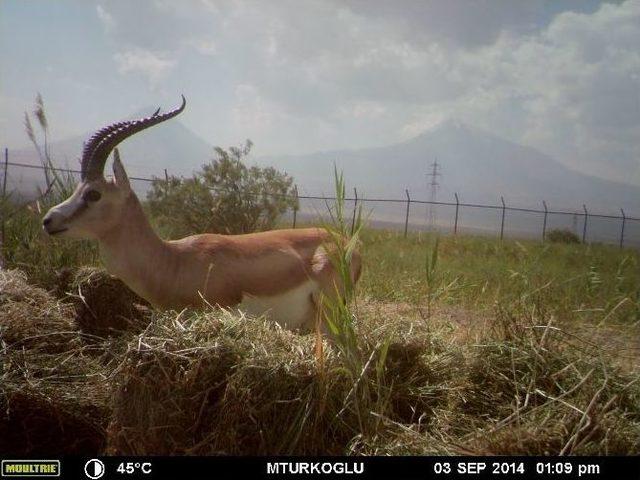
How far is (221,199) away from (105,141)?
3.95 metres

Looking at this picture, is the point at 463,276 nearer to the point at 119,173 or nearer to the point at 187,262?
the point at 187,262

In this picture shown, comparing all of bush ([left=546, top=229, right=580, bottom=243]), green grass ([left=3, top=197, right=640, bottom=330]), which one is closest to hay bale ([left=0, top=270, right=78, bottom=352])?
green grass ([left=3, top=197, right=640, bottom=330])

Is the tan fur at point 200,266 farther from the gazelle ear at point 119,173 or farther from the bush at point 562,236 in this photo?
the bush at point 562,236

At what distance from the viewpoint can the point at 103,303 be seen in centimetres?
471

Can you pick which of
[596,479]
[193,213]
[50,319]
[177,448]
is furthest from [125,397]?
[193,213]

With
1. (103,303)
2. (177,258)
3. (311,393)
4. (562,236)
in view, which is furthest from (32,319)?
(562,236)

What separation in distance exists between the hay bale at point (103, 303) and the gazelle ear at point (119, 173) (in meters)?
1.04

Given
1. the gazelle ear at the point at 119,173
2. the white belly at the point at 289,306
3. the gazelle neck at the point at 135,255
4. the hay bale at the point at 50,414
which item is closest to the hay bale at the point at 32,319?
the hay bale at the point at 50,414

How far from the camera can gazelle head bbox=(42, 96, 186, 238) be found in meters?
3.82

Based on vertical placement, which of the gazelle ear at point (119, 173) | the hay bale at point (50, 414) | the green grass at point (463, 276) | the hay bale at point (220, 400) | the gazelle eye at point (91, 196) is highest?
the gazelle ear at point (119, 173)

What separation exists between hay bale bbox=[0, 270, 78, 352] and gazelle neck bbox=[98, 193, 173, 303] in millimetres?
599

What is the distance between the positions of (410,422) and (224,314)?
1352 millimetres

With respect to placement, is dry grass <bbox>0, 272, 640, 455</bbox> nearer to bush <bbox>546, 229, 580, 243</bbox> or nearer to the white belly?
the white belly

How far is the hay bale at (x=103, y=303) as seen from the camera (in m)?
4.54
